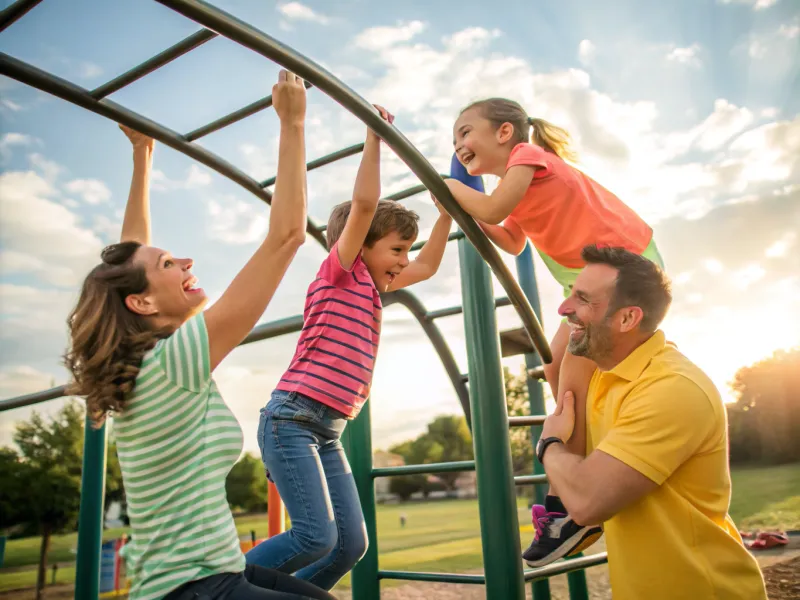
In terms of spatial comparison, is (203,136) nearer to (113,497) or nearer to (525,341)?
(525,341)

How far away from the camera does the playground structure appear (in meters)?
1.58

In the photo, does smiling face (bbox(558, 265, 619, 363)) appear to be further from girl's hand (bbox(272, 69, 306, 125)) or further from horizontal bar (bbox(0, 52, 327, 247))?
horizontal bar (bbox(0, 52, 327, 247))

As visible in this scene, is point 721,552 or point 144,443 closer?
point 144,443

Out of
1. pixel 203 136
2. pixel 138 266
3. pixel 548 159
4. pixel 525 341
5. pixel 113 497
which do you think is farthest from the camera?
pixel 113 497

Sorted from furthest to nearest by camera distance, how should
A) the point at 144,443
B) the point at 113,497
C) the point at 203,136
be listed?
the point at 113,497, the point at 203,136, the point at 144,443

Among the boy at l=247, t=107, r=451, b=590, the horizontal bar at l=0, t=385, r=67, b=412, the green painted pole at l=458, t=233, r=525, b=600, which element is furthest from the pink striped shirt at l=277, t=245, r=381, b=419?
the horizontal bar at l=0, t=385, r=67, b=412

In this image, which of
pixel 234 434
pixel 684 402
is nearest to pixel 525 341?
pixel 684 402

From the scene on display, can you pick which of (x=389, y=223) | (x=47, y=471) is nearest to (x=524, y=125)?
(x=389, y=223)

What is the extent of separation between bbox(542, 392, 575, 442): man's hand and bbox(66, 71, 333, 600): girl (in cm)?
74

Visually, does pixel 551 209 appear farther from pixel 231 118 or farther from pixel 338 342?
pixel 231 118

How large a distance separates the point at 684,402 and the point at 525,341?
1695 mm

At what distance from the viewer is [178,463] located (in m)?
1.11

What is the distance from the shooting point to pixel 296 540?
5.51 ft

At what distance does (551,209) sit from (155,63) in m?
1.39
